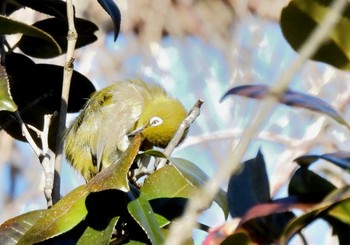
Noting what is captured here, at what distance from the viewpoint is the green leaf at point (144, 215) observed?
2.29 ft

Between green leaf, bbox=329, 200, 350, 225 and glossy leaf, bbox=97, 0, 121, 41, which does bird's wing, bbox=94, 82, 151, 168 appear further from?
green leaf, bbox=329, 200, 350, 225

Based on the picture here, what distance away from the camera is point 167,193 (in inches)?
31.1

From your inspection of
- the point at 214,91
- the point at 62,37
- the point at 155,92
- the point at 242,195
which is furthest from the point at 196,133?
the point at 242,195

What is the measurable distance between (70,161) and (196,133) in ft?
4.24

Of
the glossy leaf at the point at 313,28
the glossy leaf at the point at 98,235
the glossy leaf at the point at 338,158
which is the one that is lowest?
the glossy leaf at the point at 98,235

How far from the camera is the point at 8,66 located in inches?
44.1

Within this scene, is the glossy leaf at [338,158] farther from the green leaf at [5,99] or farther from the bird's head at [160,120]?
the bird's head at [160,120]

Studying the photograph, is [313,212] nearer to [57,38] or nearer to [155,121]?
[57,38]

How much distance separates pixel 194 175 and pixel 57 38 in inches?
18.7

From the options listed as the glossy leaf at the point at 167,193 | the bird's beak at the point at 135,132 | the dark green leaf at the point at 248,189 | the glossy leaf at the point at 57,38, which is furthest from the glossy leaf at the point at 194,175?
the bird's beak at the point at 135,132

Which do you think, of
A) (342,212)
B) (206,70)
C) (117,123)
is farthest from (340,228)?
(206,70)

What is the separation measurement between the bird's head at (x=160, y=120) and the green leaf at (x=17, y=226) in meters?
1.20

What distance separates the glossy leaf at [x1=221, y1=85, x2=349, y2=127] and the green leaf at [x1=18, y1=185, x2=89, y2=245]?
0.82 ft

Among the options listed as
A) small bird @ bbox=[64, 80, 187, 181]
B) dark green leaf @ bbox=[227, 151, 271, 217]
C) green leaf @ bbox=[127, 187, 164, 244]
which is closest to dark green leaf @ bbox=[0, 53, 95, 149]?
green leaf @ bbox=[127, 187, 164, 244]
